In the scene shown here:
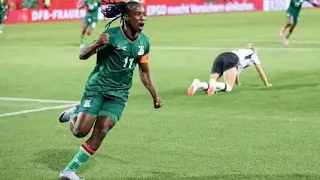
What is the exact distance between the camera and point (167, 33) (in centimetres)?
3953

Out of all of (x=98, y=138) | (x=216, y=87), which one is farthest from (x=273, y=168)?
(x=216, y=87)

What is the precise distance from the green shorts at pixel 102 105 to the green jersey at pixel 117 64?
6 cm

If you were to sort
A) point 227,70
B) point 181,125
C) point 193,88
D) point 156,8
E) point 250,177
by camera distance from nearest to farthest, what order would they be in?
point 250,177 < point 181,125 < point 193,88 < point 227,70 < point 156,8

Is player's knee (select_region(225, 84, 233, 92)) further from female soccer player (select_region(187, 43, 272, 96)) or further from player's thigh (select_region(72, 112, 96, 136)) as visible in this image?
player's thigh (select_region(72, 112, 96, 136))

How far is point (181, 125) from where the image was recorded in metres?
14.1

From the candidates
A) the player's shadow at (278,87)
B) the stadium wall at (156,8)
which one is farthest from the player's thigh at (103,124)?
the stadium wall at (156,8)

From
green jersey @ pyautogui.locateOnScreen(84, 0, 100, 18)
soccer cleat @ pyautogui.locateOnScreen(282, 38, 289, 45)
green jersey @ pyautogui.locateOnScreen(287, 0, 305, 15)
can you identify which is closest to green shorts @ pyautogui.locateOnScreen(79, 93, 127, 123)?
green jersey @ pyautogui.locateOnScreen(287, 0, 305, 15)

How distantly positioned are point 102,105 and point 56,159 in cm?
177

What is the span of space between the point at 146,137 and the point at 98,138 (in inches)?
133

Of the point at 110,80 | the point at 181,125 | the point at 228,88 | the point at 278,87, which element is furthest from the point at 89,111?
the point at 278,87

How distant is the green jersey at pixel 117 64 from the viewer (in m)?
9.55

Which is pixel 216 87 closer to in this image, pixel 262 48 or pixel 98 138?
pixel 98 138

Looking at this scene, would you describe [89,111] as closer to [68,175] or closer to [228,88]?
[68,175]

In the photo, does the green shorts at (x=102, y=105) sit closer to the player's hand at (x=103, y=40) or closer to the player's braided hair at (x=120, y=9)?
the player's hand at (x=103, y=40)
